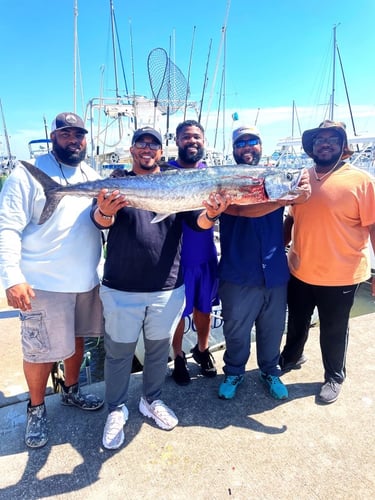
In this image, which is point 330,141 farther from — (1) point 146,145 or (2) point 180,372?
(2) point 180,372

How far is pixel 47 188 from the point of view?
2.34 m

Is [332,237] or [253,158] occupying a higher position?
[253,158]

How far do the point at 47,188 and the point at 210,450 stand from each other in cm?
224

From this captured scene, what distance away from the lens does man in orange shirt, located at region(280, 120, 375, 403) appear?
106 inches

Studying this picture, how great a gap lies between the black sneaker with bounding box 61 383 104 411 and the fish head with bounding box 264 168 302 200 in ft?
7.35

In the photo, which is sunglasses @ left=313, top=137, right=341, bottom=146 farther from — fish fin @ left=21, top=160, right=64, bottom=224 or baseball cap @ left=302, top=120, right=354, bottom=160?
fish fin @ left=21, top=160, right=64, bottom=224

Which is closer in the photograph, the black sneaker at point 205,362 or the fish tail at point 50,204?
the fish tail at point 50,204

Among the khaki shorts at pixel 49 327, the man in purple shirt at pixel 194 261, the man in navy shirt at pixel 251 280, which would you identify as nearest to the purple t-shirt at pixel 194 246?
the man in purple shirt at pixel 194 261

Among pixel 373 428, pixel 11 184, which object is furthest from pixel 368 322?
pixel 11 184

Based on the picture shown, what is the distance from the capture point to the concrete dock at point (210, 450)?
2.03 meters

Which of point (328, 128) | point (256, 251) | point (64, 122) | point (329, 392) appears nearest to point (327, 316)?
point (329, 392)

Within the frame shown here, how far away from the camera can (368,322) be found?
430cm

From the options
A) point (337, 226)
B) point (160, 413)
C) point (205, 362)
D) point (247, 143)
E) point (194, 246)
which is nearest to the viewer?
point (160, 413)

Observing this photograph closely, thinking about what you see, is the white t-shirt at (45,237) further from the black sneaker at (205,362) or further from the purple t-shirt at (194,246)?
the black sneaker at (205,362)
